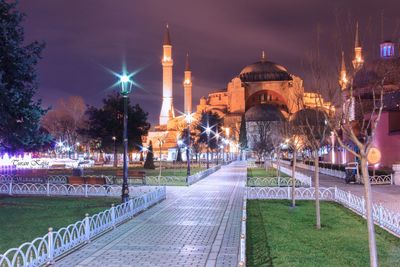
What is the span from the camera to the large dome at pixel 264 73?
120450 millimetres

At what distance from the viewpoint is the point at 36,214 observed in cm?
1459

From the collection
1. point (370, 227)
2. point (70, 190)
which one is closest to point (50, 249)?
point (370, 227)

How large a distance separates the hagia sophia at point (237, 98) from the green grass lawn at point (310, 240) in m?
83.2

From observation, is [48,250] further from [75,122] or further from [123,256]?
[75,122]

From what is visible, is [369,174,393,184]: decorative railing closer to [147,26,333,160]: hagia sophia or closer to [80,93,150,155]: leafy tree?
[80,93,150,155]: leafy tree

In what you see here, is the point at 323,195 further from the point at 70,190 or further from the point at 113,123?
the point at 113,123

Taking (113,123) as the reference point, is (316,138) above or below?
below

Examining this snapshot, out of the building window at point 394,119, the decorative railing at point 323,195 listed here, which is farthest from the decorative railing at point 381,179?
the building window at point 394,119

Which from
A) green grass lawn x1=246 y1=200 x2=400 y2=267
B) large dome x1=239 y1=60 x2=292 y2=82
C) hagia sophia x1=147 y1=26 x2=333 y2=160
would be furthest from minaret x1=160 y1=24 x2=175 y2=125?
green grass lawn x1=246 y1=200 x2=400 y2=267

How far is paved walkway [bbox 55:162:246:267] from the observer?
8.76 m

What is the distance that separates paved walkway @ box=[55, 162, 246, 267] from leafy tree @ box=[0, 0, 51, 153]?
208 inches

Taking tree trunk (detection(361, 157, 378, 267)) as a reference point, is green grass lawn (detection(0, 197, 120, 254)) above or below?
below

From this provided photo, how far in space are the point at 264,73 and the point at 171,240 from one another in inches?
4521

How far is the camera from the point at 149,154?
1873 inches
